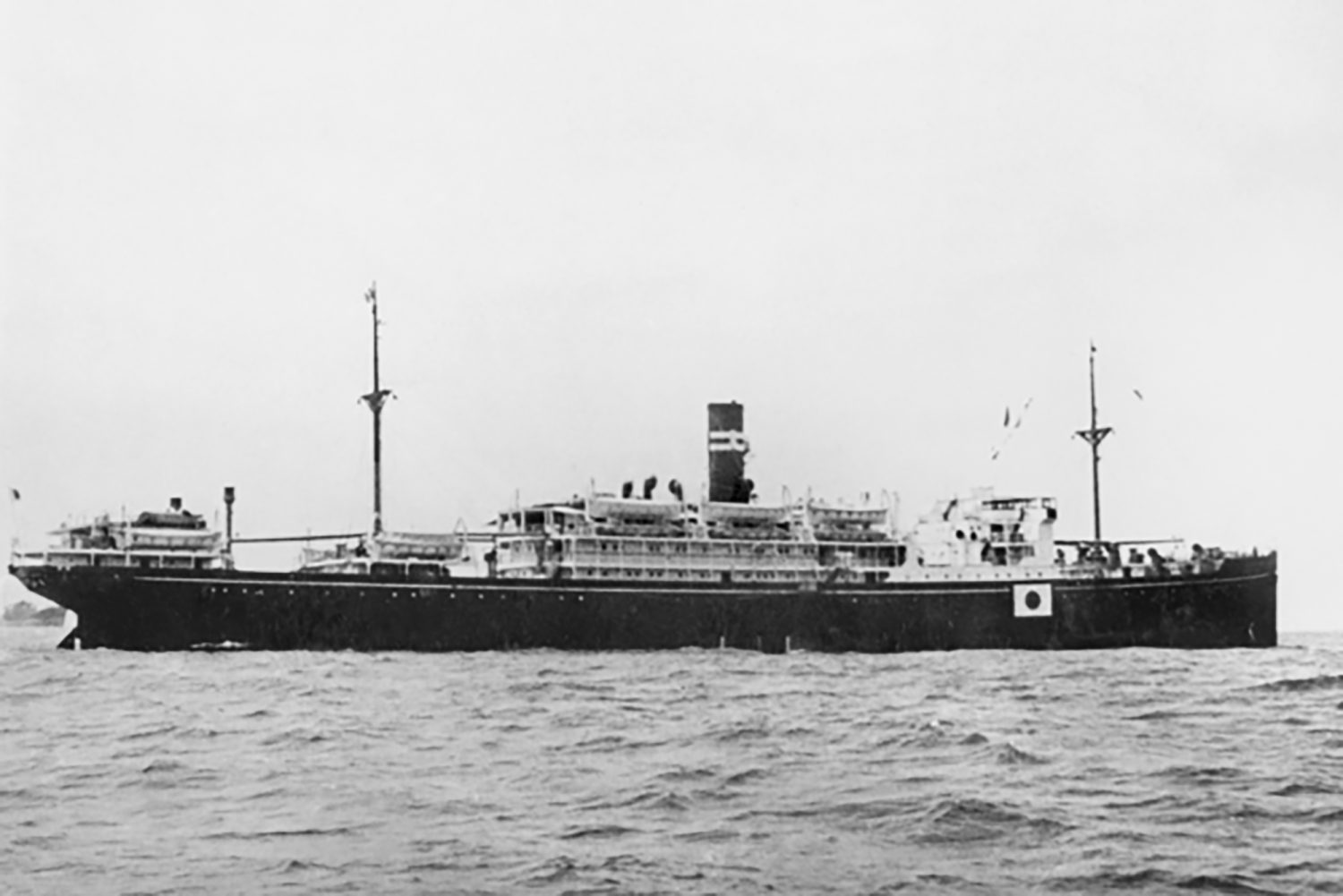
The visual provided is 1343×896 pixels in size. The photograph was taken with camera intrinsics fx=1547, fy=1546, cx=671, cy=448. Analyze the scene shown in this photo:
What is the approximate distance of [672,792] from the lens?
13.0 metres

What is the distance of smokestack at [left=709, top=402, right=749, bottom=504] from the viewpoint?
49594 millimetres

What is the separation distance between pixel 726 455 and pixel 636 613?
7718mm

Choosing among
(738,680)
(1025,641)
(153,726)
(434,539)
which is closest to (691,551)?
(434,539)

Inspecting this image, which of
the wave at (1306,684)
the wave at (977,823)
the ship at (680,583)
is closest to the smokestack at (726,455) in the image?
the ship at (680,583)

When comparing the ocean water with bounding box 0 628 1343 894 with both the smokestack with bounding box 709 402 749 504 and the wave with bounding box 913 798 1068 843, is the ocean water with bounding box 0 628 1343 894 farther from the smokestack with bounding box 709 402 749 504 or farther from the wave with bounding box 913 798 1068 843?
the smokestack with bounding box 709 402 749 504

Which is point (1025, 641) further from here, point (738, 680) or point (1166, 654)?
point (738, 680)

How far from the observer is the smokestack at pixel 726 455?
49594 millimetres

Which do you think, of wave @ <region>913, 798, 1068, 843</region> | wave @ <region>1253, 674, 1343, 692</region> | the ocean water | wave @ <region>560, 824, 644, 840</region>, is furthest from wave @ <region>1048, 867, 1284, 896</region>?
wave @ <region>1253, 674, 1343, 692</region>

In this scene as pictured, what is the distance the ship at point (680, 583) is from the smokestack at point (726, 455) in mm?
58

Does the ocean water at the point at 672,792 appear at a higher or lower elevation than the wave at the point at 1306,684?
higher

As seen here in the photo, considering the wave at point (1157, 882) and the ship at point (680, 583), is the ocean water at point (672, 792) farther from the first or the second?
the ship at point (680, 583)

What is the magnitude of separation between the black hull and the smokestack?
14.7ft

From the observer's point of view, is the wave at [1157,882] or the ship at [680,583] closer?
the wave at [1157,882]

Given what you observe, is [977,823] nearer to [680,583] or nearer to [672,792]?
[672,792]
